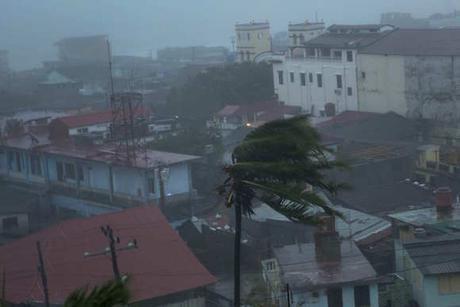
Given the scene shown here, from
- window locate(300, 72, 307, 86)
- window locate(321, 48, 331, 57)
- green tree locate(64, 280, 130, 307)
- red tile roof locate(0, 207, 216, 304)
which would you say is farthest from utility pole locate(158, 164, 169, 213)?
green tree locate(64, 280, 130, 307)

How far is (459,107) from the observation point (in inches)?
431

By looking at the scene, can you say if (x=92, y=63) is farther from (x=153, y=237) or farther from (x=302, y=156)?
(x=302, y=156)

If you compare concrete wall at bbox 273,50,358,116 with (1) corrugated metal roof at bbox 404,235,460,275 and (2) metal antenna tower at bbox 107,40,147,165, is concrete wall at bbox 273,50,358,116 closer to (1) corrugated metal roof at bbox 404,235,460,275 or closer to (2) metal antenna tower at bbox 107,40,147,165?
(2) metal antenna tower at bbox 107,40,147,165

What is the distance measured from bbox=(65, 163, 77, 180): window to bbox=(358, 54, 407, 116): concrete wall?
4.50 m

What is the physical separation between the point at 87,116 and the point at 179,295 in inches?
246

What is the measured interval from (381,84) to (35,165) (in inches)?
182

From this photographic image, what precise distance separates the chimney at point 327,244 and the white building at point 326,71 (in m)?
7.35

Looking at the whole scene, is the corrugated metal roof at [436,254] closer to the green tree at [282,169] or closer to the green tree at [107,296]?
the green tree at [282,169]

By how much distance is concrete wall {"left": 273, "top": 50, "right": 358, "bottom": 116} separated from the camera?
12.2 meters

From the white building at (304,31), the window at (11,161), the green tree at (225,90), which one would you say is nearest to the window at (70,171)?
the window at (11,161)

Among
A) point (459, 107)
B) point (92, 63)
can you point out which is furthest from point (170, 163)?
point (92, 63)

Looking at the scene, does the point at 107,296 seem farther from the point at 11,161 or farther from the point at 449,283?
the point at 11,161

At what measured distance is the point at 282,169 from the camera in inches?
86.3

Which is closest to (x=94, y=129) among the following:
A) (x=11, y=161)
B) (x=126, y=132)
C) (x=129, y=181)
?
(x=11, y=161)
